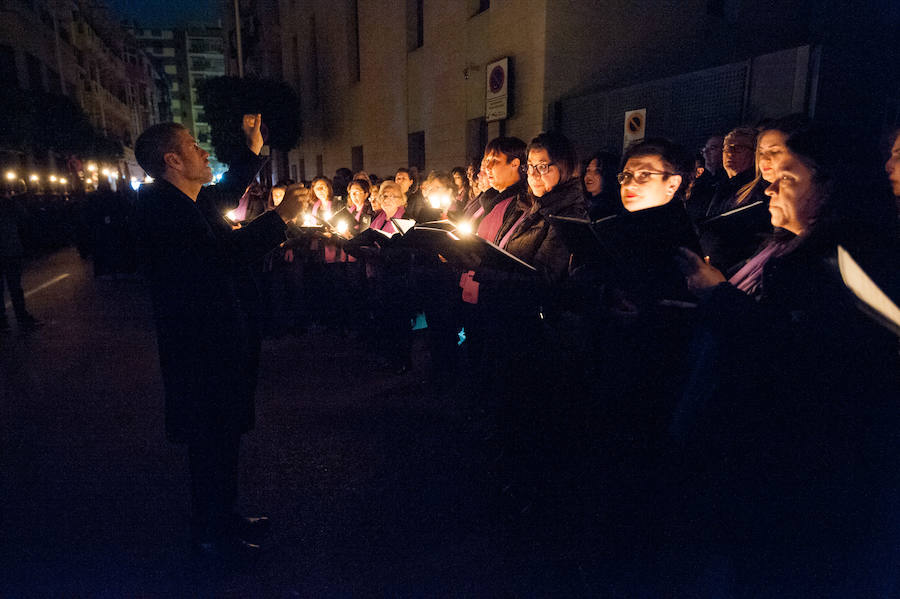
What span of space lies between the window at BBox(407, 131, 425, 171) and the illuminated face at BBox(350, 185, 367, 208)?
857cm

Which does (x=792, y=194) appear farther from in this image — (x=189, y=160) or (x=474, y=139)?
(x=474, y=139)

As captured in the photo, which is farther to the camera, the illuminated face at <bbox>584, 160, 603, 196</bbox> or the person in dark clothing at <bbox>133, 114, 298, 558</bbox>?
the illuminated face at <bbox>584, 160, 603, 196</bbox>

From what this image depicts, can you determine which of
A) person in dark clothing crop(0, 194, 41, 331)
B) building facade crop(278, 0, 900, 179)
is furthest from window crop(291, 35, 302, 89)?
person in dark clothing crop(0, 194, 41, 331)

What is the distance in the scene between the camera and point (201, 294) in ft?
7.54

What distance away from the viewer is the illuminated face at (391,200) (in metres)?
6.00

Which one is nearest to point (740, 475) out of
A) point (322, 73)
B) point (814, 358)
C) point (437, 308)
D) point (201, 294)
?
point (814, 358)

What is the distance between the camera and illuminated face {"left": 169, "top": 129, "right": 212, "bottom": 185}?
2.39m

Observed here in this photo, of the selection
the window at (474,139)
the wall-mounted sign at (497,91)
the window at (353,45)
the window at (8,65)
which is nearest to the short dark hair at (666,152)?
the wall-mounted sign at (497,91)

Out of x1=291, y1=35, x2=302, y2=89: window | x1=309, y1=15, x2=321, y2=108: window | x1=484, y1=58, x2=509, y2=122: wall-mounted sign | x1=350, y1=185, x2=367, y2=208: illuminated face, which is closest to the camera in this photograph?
x1=350, y1=185, x2=367, y2=208: illuminated face

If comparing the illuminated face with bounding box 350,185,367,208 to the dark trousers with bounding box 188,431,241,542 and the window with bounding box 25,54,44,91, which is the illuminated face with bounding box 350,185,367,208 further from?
the window with bounding box 25,54,44,91

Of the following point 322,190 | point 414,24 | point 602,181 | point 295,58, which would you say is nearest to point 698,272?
point 602,181

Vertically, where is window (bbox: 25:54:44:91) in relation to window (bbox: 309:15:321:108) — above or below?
above

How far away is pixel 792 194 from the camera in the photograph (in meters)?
1.76

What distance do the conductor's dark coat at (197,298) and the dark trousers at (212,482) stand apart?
0.05 m
